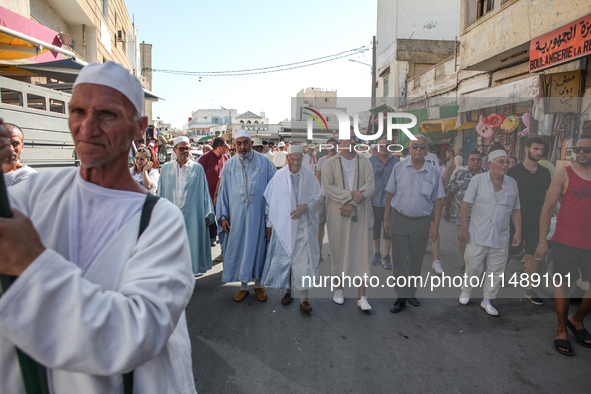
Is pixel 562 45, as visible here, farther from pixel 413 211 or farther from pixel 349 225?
pixel 349 225

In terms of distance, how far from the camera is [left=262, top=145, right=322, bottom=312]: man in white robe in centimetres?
448

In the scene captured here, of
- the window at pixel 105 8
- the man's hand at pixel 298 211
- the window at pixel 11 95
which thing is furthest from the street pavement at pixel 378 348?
the window at pixel 105 8

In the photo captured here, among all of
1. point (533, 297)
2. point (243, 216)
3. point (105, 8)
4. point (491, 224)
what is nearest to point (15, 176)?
point (243, 216)

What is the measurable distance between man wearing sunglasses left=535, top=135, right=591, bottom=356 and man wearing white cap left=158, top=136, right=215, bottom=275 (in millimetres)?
4182

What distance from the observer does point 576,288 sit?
15.5ft

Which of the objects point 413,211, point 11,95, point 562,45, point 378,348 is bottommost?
point 378,348

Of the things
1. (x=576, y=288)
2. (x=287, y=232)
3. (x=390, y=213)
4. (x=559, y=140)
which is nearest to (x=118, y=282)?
(x=287, y=232)

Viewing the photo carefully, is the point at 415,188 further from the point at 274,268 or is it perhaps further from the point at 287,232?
the point at 274,268

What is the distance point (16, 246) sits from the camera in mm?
797

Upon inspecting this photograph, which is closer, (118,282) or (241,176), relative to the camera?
(118,282)

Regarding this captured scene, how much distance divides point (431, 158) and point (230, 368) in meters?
4.96

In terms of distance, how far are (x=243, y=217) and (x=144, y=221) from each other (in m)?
3.74

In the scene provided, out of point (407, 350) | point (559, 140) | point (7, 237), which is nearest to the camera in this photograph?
point (7, 237)

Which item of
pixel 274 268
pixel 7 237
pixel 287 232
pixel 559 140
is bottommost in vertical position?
pixel 274 268
